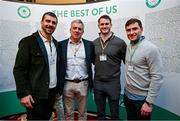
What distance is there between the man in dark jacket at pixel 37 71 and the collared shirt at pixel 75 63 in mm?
249

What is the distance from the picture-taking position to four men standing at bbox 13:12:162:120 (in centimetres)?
212

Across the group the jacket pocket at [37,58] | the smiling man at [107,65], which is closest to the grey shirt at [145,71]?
the smiling man at [107,65]

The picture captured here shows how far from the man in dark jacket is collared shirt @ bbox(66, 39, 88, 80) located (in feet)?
0.82

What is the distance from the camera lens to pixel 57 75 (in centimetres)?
236

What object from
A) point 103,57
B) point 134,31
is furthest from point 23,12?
point 134,31

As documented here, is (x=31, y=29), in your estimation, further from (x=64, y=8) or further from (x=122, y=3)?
(x=122, y=3)

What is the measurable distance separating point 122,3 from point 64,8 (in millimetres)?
924

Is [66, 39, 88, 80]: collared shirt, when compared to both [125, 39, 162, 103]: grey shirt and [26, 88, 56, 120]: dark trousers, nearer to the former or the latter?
[26, 88, 56, 120]: dark trousers

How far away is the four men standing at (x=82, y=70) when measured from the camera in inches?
83.4

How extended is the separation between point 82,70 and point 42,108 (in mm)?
590

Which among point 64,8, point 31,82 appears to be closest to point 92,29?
point 64,8

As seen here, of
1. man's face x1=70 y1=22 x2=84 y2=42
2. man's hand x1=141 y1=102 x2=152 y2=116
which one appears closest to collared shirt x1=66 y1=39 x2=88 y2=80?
man's face x1=70 y1=22 x2=84 y2=42

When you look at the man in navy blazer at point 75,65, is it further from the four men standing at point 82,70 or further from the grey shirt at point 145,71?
the grey shirt at point 145,71

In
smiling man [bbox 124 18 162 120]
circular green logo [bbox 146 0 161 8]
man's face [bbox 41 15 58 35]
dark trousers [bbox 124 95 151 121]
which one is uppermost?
circular green logo [bbox 146 0 161 8]
